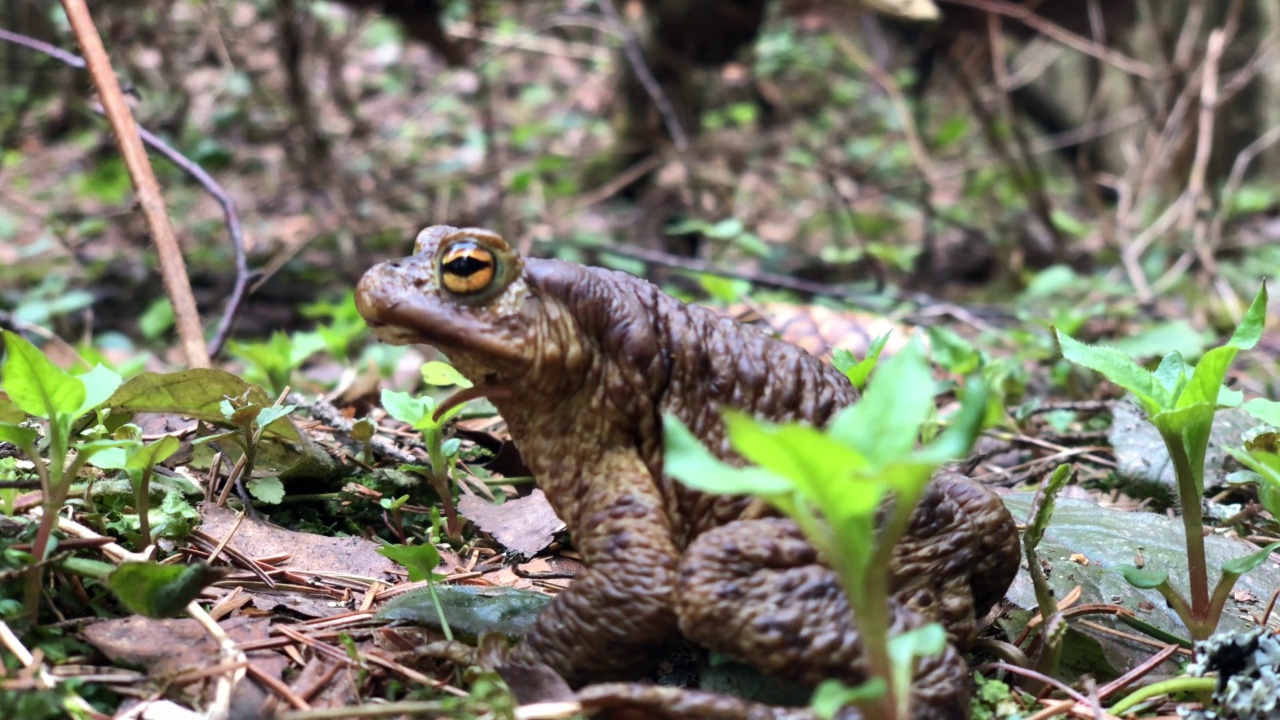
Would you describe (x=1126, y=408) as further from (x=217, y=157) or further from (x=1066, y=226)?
(x=217, y=157)

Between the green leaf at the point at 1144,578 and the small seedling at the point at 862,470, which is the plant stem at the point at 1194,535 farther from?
the small seedling at the point at 862,470

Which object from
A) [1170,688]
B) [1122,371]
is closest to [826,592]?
[1170,688]

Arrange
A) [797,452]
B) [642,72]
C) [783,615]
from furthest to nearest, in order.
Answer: [642,72] < [783,615] < [797,452]

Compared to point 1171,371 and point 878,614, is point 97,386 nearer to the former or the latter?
point 878,614

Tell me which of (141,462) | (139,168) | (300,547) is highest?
(139,168)

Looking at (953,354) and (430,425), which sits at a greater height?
Result: (953,354)

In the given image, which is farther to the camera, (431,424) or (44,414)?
(431,424)
